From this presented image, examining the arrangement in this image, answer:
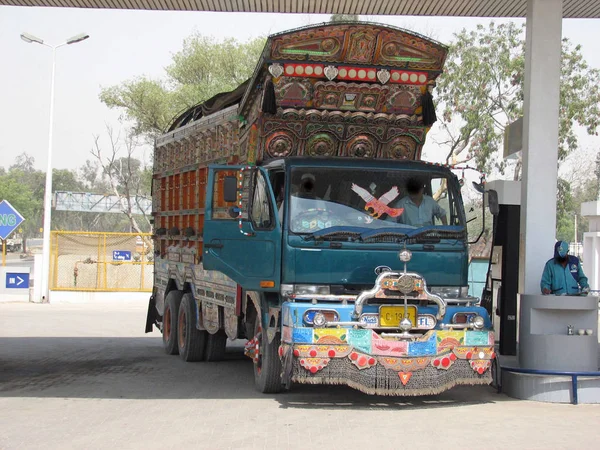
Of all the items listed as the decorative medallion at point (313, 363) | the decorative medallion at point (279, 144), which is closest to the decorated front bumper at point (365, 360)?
the decorative medallion at point (313, 363)

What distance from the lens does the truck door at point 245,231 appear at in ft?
34.2

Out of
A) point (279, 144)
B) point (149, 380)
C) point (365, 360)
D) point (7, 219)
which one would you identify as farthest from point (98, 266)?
point (365, 360)

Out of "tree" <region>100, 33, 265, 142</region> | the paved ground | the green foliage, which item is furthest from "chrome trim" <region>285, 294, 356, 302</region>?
the green foliage

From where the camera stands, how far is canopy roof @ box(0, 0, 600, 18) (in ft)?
41.9

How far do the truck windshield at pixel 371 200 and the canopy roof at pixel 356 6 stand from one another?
3106 mm

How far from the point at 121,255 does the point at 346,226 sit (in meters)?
24.3

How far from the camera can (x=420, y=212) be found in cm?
1066

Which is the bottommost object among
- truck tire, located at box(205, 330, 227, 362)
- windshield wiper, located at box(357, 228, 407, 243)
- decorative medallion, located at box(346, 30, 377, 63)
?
truck tire, located at box(205, 330, 227, 362)

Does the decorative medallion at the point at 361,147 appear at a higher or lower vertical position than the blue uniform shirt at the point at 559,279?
higher

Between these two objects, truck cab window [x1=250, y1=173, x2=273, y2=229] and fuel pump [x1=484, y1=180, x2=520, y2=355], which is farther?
fuel pump [x1=484, y1=180, x2=520, y2=355]

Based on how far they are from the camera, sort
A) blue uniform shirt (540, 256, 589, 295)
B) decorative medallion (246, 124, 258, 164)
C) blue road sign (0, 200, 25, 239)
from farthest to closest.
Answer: blue road sign (0, 200, 25, 239) → decorative medallion (246, 124, 258, 164) → blue uniform shirt (540, 256, 589, 295)

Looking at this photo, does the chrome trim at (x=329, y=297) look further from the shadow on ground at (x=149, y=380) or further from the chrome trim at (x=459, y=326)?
the shadow on ground at (x=149, y=380)

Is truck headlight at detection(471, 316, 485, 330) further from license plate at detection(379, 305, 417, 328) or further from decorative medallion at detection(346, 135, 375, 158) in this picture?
decorative medallion at detection(346, 135, 375, 158)

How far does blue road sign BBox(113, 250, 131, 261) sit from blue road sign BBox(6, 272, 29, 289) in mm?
3149
